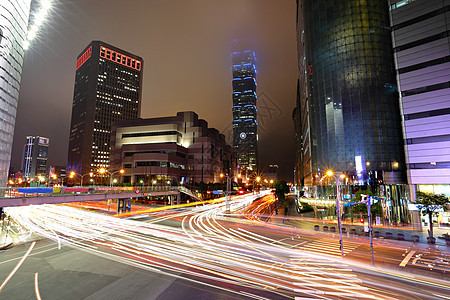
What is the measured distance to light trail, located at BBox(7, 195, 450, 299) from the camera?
13055 millimetres

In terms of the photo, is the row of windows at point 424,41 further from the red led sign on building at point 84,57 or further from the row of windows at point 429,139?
the red led sign on building at point 84,57

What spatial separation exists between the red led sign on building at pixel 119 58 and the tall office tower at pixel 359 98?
17620 centimetres

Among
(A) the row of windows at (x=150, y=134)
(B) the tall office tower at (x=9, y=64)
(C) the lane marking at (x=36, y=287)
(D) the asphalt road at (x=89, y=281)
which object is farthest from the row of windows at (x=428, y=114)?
(A) the row of windows at (x=150, y=134)

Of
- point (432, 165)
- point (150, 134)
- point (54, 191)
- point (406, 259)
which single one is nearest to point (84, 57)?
point (150, 134)

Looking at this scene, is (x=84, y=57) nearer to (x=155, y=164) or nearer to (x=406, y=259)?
(x=155, y=164)

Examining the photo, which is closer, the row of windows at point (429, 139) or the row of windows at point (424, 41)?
the row of windows at point (429, 139)

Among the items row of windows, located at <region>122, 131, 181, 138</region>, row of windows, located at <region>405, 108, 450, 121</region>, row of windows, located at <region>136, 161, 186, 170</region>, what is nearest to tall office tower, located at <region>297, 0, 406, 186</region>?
row of windows, located at <region>405, 108, 450, 121</region>

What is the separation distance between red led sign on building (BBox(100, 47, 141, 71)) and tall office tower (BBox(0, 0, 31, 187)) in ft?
485

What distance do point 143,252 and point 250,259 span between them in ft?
30.4

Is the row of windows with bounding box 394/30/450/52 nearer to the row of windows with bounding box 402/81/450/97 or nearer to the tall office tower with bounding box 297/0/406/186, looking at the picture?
the tall office tower with bounding box 297/0/406/186

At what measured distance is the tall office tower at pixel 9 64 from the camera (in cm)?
4259

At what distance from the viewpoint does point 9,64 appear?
45.0 m

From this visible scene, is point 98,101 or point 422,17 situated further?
point 98,101

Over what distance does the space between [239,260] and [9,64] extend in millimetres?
56487
